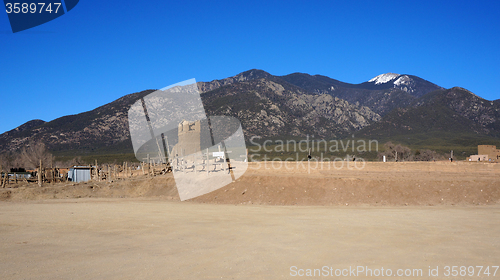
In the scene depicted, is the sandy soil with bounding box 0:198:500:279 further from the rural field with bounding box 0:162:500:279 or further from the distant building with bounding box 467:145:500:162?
the distant building with bounding box 467:145:500:162

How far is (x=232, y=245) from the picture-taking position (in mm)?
7605

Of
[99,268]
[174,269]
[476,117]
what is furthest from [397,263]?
[476,117]

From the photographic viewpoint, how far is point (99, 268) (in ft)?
19.1

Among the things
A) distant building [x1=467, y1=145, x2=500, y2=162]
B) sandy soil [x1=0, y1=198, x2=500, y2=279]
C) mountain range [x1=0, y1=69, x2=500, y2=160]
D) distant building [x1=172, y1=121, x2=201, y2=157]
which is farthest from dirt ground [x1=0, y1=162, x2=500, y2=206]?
mountain range [x1=0, y1=69, x2=500, y2=160]

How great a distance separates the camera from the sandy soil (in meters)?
5.82

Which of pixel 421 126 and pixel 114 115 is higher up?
pixel 114 115

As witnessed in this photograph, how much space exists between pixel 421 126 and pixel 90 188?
93522 mm

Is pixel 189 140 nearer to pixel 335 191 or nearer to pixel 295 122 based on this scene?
pixel 335 191

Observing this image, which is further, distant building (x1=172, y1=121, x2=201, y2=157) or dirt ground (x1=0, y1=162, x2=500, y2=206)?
distant building (x1=172, y1=121, x2=201, y2=157)

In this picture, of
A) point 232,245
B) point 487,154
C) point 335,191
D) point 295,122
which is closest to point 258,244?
point 232,245

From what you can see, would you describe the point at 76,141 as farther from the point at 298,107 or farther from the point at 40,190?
the point at 40,190

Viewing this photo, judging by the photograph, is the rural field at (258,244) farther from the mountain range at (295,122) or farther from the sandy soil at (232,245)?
the mountain range at (295,122)

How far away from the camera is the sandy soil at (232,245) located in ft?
19.1

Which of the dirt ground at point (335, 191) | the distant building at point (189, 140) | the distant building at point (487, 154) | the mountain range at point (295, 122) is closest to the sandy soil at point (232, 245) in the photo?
the dirt ground at point (335, 191)
